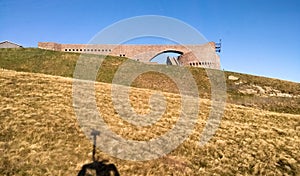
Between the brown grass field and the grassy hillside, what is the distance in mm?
11280

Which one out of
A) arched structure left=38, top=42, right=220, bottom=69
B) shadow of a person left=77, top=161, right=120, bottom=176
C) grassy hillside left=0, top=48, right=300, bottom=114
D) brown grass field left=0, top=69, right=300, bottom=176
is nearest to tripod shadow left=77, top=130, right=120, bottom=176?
shadow of a person left=77, top=161, right=120, bottom=176

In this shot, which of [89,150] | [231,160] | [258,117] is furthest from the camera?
[258,117]

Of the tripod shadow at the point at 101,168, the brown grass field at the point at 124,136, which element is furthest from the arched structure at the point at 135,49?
the tripod shadow at the point at 101,168

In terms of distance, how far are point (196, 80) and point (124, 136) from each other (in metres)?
27.2

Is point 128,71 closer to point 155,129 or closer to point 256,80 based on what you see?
point 256,80

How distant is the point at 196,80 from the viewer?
4169cm

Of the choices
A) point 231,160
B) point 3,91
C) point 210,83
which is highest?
point 210,83

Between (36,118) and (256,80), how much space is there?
3508 centimetres

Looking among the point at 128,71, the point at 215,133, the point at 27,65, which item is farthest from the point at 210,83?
the point at 27,65

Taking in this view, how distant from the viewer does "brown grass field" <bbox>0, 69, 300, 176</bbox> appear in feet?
41.1

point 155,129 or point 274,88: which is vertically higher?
point 274,88

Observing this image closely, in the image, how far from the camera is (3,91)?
2145 centimetres

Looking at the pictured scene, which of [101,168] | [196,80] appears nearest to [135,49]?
[196,80]

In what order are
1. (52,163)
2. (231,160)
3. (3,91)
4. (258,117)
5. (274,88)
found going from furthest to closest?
(274,88) → (258,117) → (3,91) → (231,160) → (52,163)
